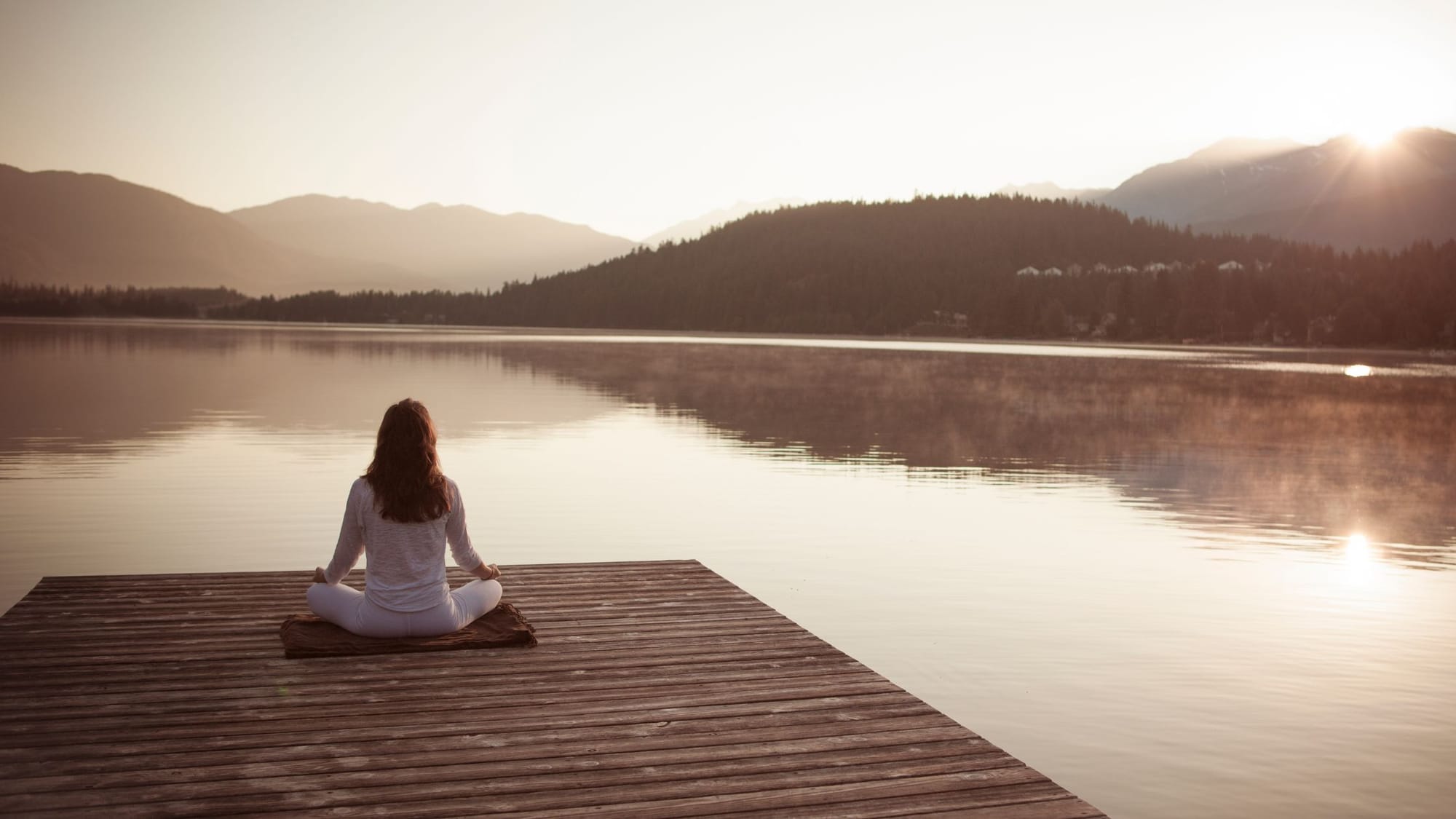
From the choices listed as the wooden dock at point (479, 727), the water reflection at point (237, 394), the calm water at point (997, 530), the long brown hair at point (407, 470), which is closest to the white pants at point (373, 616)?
the wooden dock at point (479, 727)

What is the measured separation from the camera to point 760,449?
2458cm

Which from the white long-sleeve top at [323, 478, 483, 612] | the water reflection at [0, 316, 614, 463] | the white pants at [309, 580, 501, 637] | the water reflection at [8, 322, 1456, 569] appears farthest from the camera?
the water reflection at [0, 316, 614, 463]

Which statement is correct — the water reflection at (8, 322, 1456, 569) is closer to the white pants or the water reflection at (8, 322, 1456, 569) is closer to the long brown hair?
the white pants

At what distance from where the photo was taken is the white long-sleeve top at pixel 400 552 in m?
7.07

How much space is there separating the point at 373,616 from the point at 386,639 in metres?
0.16

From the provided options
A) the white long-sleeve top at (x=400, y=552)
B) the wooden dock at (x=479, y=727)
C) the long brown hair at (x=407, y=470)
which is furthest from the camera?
the white long-sleeve top at (x=400, y=552)

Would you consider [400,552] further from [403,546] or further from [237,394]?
[237,394]

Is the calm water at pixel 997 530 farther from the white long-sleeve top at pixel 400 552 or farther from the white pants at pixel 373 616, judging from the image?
the white long-sleeve top at pixel 400 552

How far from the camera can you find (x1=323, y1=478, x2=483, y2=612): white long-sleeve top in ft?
23.2

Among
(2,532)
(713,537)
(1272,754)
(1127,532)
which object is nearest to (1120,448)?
(1127,532)

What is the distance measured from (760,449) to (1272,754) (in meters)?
17.0

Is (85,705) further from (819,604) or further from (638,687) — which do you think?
(819,604)

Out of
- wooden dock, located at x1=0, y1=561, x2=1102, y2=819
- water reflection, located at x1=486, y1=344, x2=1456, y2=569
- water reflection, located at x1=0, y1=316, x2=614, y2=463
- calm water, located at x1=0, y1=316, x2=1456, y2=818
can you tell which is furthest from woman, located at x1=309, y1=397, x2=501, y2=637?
water reflection, located at x1=0, y1=316, x2=614, y2=463

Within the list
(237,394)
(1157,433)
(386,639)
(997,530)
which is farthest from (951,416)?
(386,639)
